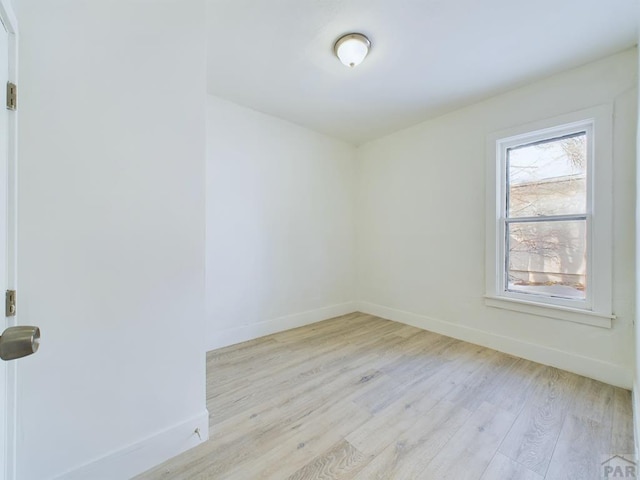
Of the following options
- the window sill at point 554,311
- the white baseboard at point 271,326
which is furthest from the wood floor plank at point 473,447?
the white baseboard at point 271,326

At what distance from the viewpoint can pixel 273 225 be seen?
10.2 ft

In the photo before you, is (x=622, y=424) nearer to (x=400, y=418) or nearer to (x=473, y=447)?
Result: (x=473, y=447)

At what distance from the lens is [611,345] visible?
1995 millimetres

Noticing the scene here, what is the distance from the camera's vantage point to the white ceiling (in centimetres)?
163

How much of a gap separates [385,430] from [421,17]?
8.51ft

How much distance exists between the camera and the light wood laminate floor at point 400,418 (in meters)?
1.29

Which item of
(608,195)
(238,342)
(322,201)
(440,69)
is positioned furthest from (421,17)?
(238,342)

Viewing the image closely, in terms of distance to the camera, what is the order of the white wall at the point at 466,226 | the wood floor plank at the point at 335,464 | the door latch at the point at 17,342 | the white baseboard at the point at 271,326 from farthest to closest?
the white baseboard at the point at 271,326, the white wall at the point at 466,226, the wood floor plank at the point at 335,464, the door latch at the point at 17,342

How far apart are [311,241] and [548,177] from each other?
255 centimetres

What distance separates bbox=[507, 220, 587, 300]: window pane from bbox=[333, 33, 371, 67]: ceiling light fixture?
6.96ft

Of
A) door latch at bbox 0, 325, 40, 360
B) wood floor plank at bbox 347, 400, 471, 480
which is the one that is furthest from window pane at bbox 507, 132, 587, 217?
door latch at bbox 0, 325, 40, 360

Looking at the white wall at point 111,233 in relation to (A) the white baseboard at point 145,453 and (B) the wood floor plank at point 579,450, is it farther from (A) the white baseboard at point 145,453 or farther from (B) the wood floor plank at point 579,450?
(B) the wood floor plank at point 579,450

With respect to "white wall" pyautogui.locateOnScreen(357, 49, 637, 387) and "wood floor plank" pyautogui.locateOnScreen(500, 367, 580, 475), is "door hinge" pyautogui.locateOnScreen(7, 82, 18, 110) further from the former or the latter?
"white wall" pyautogui.locateOnScreen(357, 49, 637, 387)

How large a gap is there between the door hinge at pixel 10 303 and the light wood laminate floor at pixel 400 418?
946 millimetres
